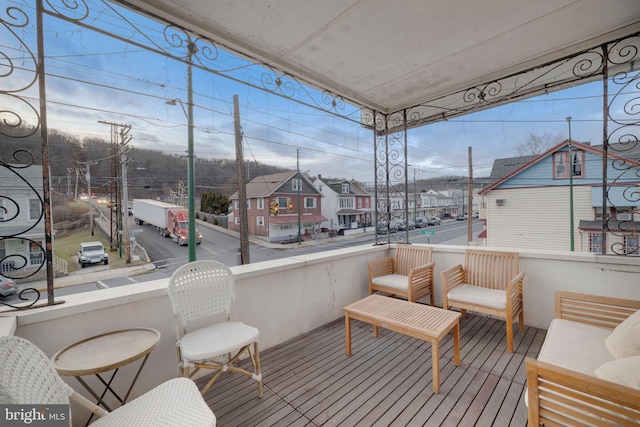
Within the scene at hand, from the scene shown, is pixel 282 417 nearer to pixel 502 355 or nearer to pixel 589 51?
pixel 502 355

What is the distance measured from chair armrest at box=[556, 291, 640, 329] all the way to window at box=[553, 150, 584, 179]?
516 cm

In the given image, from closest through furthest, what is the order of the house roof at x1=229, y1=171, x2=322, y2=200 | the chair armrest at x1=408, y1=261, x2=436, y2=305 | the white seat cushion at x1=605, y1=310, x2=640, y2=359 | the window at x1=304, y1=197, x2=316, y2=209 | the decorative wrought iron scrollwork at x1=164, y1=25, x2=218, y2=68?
the white seat cushion at x1=605, y1=310, x2=640, y2=359, the decorative wrought iron scrollwork at x1=164, y1=25, x2=218, y2=68, the chair armrest at x1=408, y1=261, x2=436, y2=305, the house roof at x1=229, y1=171, x2=322, y2=200, the window at x1=304, y1=197, x2=316, y2=209

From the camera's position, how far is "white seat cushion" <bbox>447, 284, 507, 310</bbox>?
2.43 metres

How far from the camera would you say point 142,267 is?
10.7 ft

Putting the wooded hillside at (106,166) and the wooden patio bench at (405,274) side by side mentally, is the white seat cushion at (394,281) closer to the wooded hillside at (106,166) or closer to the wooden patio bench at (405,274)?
the wooden patio bench at (405,274)

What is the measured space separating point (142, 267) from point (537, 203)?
878 cm

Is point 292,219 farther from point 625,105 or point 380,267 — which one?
point 625,105

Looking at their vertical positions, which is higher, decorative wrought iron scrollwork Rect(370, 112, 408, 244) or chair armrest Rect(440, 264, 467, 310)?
decorative wrought iron scrollwork Rect(370, 112, 408, 244)

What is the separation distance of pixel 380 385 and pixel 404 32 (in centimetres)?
284

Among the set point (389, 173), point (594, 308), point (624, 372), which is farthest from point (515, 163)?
point (624, 372)

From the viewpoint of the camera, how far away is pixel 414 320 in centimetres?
213

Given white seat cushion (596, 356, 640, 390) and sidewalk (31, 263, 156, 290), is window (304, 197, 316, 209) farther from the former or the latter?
white seat cushion (596, 356, 640, 390)

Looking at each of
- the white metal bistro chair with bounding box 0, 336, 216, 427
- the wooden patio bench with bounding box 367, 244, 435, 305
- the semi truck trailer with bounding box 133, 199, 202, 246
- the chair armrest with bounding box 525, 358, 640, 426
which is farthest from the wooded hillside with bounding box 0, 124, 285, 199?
the chair armrest with bounding box 525, 358, 640, 426

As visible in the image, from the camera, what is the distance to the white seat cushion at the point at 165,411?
3.45 feet
